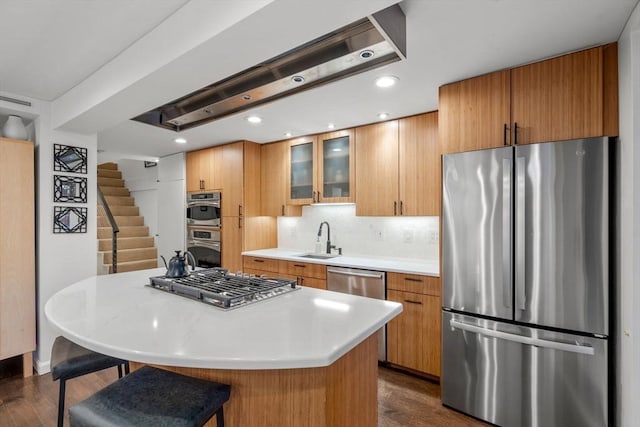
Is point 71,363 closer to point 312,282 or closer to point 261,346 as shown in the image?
point 261,346

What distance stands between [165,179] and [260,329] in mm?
4280

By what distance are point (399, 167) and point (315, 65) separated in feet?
5.62

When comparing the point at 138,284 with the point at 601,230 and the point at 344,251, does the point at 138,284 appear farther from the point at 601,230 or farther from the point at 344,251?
the point at 601,230

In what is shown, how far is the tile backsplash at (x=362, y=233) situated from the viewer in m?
3.21

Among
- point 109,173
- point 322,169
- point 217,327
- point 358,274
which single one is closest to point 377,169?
point 322,169

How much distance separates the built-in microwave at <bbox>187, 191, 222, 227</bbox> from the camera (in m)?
4.18

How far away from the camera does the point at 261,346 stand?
1048mm

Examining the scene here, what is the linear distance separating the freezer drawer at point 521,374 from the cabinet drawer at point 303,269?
1.28 metres

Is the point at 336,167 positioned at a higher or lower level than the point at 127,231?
higher

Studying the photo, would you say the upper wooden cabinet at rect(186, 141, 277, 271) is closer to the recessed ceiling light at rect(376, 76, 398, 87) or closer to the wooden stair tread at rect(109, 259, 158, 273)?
the wooden stair tread at rect(109, 259, 158, 273)

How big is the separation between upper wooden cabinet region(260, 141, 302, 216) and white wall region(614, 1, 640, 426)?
303cm

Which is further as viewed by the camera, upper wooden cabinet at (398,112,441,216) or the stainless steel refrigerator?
upper wooden cabinet at (398,112,441,216)

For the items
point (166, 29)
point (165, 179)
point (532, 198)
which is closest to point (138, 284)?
point (166, 29)

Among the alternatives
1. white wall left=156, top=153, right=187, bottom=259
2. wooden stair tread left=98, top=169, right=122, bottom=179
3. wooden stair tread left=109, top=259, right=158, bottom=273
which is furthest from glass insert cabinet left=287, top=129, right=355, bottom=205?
wooden stair tread left=98, top=169, right=122, bottom=179
